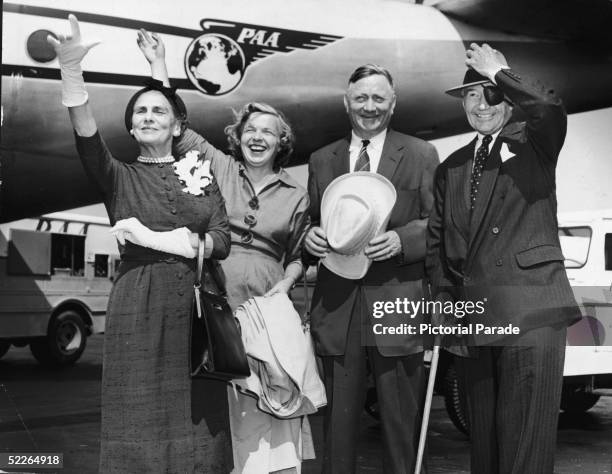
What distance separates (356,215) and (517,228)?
577mm

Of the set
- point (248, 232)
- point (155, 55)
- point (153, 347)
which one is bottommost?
point (153, 347)

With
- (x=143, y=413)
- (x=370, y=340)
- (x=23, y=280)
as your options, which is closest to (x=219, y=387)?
(x=143, y=413)

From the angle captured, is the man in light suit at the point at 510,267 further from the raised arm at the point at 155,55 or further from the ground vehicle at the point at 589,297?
the ground vehicle at the point at 589,297

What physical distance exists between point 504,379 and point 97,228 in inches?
143

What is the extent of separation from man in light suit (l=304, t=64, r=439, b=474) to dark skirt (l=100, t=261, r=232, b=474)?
45cm

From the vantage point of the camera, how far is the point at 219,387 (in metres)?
2.72

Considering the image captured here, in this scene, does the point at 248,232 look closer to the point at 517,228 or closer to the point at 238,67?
the point at 517,228

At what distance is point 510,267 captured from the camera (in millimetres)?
2518

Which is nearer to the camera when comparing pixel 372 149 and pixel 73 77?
pixel 73 77

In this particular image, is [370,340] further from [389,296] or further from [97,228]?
[97,228]

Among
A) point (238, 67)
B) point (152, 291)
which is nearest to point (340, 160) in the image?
point (152, 291)

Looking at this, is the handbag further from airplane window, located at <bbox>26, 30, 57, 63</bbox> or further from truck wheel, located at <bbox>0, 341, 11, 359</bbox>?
truck wheel, located at <bbox>0, 341, 11, 359</bbox>

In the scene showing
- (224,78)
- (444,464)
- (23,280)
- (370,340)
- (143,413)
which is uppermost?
(224,78)

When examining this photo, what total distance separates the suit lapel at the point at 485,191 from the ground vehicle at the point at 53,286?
393 cm
